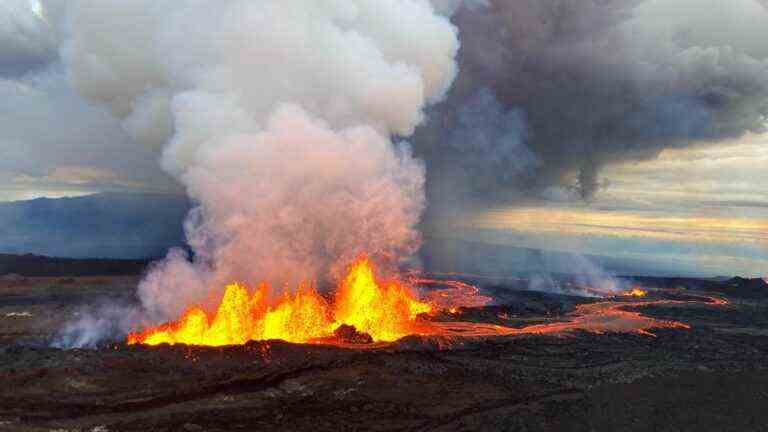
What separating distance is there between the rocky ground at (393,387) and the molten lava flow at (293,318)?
12.7ft

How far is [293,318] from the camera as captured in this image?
123ft

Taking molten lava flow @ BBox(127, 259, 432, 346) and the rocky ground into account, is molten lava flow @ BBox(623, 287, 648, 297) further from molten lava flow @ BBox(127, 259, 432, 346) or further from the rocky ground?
molten lava flow @ BBox(127, 259, 432, 346)

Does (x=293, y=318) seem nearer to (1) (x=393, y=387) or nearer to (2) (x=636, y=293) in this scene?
(1) (x=393, y=387)

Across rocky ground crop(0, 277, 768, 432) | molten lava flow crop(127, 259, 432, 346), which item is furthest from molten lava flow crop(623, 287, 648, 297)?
molten lava flow crop(127, 259, 432, 346)

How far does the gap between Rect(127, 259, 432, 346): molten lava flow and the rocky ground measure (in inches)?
152

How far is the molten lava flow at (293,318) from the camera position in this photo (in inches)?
1344

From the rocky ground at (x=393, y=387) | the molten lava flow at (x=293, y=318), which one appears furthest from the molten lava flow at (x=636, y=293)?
the molten lava flow at (x=293, y=318)

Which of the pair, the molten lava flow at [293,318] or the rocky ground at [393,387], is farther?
the molten lava flow at [293,318]

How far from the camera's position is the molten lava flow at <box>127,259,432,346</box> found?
34.1 m

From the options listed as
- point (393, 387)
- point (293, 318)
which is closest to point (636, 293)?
point (293, 318)

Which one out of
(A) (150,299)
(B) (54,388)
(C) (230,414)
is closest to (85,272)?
(A) (150,299)

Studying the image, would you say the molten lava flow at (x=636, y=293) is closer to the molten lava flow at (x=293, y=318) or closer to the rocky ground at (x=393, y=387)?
the rocky ground at (x=393, y=387)

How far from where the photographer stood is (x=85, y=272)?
4183 inches

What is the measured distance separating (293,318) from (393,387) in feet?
44.5
